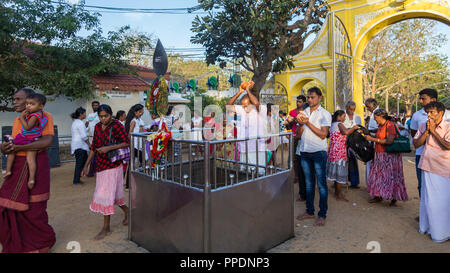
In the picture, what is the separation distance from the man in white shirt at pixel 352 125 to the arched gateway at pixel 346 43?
16.7ft

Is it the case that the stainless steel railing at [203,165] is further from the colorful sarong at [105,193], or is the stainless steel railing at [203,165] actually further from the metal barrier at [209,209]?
the colorful sarong at [105,193]

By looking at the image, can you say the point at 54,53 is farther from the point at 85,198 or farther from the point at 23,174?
the point at 23,174

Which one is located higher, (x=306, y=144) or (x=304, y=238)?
(x=306, y=144)

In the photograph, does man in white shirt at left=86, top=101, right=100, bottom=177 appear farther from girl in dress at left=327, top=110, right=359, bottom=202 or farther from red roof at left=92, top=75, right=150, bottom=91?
girl in dress at left=327, top=110, right=359, bottom=202

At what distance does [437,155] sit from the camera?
3549mm

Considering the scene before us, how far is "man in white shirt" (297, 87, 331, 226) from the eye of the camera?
3.96 meters

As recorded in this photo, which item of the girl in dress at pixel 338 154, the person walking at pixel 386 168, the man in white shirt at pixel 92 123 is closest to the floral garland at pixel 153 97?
the girl in dress at pixel 338 154

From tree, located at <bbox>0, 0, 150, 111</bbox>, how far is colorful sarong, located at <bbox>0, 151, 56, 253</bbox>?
6.47 meters

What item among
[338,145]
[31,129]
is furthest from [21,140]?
[338,145]

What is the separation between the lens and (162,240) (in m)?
3.13

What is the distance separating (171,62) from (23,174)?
120 feet

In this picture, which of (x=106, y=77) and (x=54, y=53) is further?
(x=106, y=77)

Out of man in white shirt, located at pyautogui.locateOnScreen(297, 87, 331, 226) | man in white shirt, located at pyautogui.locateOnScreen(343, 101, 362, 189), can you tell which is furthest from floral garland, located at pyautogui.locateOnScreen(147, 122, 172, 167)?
man in white shirt, located at pyautogui.locateOnScreen(343, 101, 362, 189)
